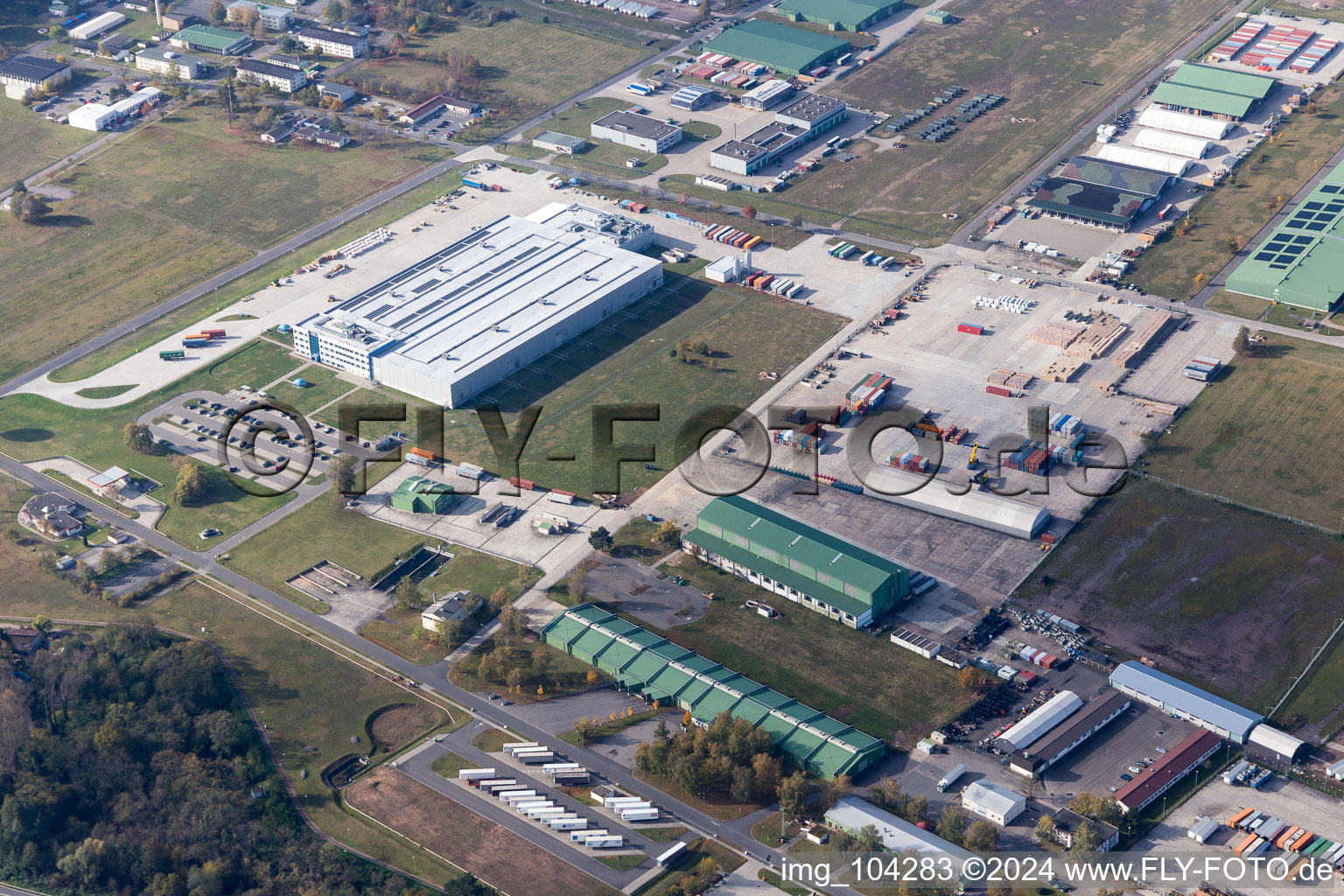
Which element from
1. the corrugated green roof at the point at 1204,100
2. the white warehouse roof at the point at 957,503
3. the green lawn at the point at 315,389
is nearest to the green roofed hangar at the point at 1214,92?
the corrugated green roof at the point at 1204,100

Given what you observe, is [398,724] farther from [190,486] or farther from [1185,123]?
[1185,123]

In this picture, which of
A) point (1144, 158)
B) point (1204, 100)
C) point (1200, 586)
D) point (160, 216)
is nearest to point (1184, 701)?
point (1200, 586)

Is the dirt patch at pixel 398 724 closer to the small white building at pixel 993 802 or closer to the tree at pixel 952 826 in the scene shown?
the tree at pixel 952 826

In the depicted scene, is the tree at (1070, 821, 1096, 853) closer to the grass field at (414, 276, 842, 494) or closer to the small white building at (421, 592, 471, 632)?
the small white building at (421, 592, 471, 632)

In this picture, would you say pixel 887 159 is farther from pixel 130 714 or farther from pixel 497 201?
pixel 130 714

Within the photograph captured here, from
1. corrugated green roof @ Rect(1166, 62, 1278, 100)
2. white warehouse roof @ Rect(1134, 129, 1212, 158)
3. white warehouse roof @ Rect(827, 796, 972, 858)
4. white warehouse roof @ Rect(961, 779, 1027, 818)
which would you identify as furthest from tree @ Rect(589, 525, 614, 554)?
corrugated green roof @ Rect(1166, 62, 1278, 100)

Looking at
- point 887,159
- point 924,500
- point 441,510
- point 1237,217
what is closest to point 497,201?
point 887,159
